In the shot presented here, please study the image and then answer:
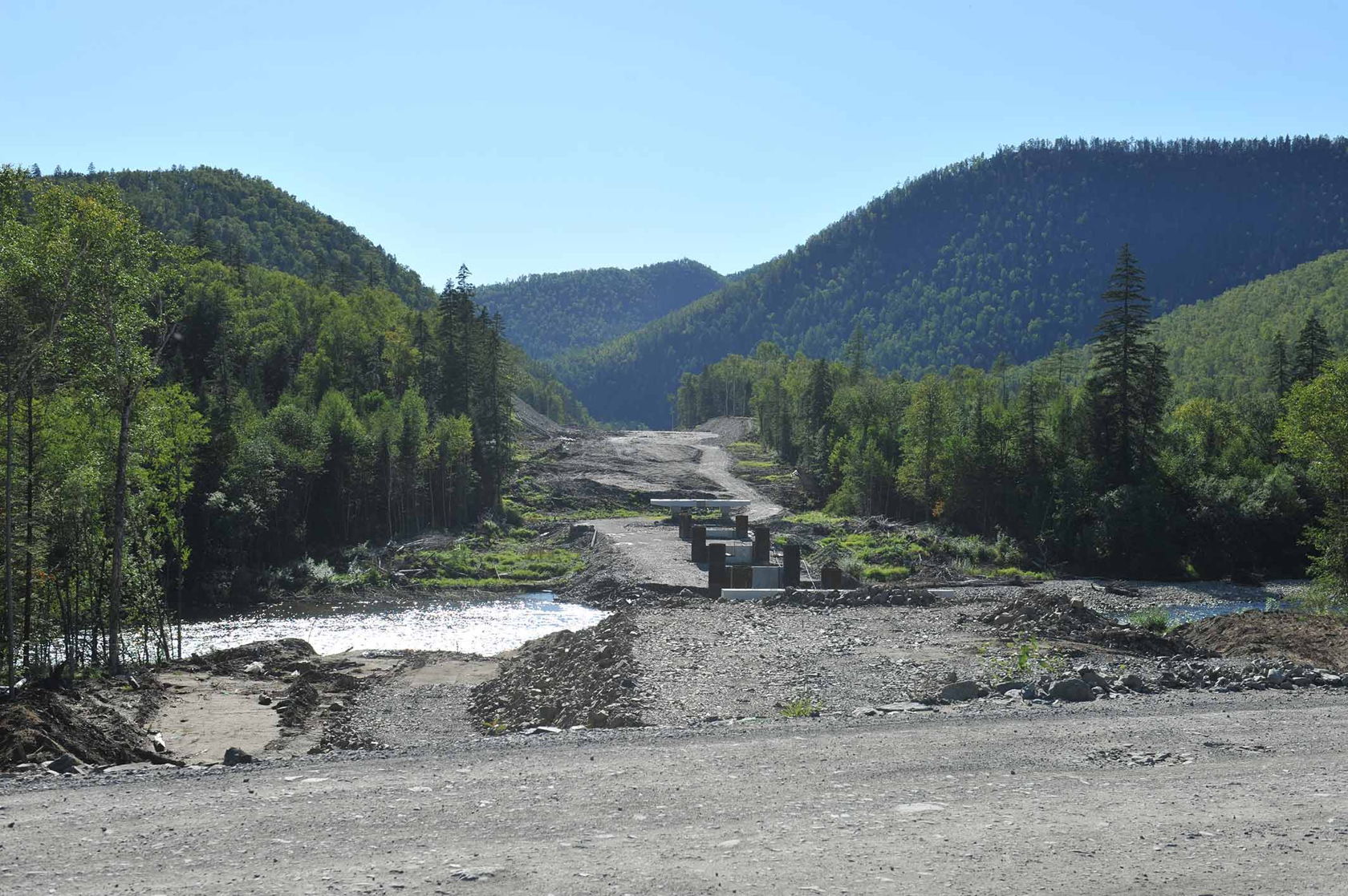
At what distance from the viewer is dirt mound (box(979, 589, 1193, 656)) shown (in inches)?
931

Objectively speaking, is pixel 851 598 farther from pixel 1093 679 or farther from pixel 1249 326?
pixel 1249 326

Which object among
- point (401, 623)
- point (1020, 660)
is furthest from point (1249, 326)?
point (1020, 660)

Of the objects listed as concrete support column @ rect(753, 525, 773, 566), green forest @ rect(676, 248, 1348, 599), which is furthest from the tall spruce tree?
concrete support column @ rect(753, 525, 773, 566)

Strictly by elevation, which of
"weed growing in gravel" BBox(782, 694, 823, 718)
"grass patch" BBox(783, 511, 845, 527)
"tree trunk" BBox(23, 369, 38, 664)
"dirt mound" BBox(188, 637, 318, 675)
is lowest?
"dirt mound" BBox(188, 637, 318, 675)

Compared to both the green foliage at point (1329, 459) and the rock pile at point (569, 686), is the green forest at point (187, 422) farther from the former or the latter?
the green foliage at point (1329, 459)

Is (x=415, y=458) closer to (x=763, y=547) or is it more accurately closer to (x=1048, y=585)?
(x=763, y=547)

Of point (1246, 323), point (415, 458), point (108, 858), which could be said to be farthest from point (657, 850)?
point (1246, 323)

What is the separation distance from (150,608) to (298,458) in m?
31.9

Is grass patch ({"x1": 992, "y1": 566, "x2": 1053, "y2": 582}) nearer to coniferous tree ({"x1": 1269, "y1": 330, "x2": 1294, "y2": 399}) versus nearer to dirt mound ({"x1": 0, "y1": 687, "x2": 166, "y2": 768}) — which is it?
coniferous tree ({"x1": 1269, "y1": 330, "x2": 1294, "y2": 399})

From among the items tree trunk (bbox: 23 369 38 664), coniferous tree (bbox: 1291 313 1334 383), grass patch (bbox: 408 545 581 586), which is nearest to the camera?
tree trunk (bbox: 23 369 38 664)

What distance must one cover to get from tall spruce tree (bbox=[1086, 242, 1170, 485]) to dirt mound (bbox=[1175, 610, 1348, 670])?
29431 millimetres

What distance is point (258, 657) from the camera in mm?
30062

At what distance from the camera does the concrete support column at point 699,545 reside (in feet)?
170

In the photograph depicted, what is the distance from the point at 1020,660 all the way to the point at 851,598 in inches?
562
